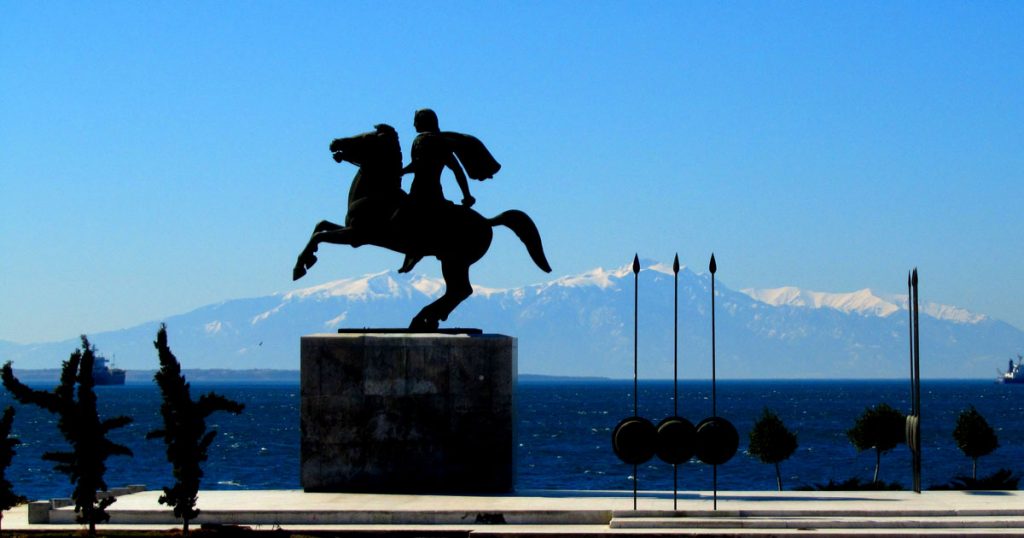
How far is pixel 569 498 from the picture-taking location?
93.0 ft

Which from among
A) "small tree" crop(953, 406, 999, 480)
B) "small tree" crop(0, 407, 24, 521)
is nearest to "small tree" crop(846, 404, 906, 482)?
"small tree" crop(953, 406, 999, 480)

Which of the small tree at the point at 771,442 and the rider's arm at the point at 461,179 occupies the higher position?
the rider's arm at the point at 461,179

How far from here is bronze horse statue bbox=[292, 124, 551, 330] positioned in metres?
29.8

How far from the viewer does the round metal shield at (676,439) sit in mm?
27219

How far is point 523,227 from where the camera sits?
30.8 meters

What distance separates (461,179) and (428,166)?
0.76 metres

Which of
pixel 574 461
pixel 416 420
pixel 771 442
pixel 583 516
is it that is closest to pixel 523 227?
pixel 416 420

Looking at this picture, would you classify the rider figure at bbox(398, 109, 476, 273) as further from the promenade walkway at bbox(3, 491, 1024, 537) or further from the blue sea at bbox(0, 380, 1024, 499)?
the blue sea at bbox(0, 380, 1024, 499)

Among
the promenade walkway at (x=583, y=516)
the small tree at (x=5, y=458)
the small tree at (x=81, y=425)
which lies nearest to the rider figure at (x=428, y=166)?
the promenade walkway at (x=583, y=516)

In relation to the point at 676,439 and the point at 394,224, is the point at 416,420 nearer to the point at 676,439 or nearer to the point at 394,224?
the point at 394,224

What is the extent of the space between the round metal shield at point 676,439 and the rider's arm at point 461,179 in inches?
241

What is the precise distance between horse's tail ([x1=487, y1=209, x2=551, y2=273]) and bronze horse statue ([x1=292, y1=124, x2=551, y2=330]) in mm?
368

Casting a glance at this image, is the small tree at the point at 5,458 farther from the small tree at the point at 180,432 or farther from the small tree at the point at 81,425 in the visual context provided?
the small tree at the point at 180,432

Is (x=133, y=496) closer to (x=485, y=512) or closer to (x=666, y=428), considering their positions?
(x=485, y=512)
